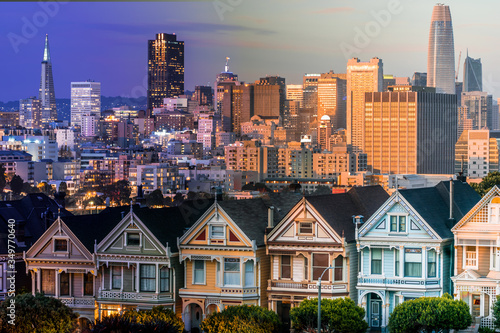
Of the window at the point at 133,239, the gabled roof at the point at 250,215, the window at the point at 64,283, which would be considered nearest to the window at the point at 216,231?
the gabled roof at the point at 250,215

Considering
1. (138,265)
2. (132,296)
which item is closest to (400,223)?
(138,265)

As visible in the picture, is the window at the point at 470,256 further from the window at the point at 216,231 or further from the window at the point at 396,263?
the window at the point at 216,231

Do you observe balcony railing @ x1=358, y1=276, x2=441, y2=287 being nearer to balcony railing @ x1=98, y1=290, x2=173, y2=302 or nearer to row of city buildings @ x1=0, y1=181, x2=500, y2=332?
row of city buildings @ x1=0, y1=181, x2=500, y2=332

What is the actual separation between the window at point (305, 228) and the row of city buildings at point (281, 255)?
50 millimetres

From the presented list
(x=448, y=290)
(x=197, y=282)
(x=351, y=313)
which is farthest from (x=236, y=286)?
(x=448, y=290)

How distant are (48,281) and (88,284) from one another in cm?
207

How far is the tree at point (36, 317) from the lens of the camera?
4772 centimetres

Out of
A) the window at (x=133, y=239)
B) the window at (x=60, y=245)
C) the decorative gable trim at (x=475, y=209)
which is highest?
the decorative gable trim at (x=475, y=209)

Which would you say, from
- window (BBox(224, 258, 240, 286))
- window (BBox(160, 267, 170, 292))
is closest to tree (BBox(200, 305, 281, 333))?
window (BBox(224, 258, 240, 286))

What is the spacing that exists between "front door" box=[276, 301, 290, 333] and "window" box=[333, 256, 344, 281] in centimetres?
247

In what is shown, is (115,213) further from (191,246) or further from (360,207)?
(360,207)

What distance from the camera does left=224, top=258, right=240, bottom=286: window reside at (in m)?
49.1

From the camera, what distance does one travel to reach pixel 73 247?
5209cm

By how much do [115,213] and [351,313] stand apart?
14829 millimetres
